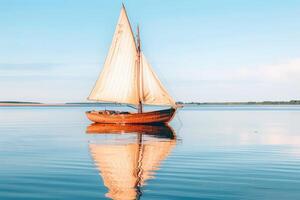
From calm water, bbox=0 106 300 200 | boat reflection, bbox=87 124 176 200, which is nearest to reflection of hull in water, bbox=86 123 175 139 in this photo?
boat reflection, bbox=87 124 176 200

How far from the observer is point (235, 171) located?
22719 millimetres

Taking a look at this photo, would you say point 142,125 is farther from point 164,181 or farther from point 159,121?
point 164,181

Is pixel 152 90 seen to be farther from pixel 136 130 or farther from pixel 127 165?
pixel 127 165

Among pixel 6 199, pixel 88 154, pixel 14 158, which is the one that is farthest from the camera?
pixel 88 154

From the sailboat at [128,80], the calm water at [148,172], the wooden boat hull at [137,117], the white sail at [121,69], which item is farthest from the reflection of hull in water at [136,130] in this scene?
the calm water at [148,172]

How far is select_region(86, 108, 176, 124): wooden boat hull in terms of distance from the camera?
6625 centimetres

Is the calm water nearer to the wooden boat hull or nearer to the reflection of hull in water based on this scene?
the reflection of hull in water

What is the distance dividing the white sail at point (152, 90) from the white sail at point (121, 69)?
1.35m

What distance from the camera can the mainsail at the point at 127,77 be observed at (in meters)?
64.0

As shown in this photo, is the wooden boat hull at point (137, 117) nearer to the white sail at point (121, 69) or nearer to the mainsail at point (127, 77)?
the mainsail at point (127, 77)

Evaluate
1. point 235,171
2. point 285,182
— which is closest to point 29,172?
point 235,171

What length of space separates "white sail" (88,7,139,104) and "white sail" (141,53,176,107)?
135 cm

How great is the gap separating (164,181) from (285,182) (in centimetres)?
548

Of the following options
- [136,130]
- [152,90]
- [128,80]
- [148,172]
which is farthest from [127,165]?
[128,80]
